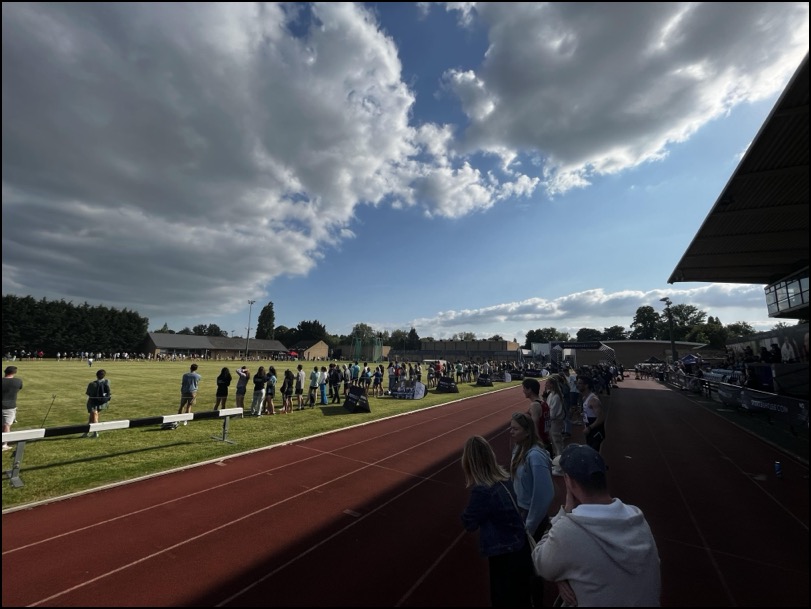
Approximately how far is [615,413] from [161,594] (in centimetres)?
1791

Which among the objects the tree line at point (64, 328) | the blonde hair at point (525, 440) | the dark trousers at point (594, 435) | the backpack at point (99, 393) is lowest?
the dark trousers at point (594, 435)

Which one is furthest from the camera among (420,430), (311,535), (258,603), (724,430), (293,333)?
(293,333)

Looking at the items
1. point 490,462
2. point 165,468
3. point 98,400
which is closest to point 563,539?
point 490,462

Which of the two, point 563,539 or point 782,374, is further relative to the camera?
point 782,374

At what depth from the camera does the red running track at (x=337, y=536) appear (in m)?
4.38

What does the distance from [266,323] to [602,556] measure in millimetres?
117124

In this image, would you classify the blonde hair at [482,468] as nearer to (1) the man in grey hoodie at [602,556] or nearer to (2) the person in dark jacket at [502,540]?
(2) the person in dark jacket at [502,540]

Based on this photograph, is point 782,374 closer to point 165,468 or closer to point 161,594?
point 161,594

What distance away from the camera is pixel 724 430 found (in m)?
13.5

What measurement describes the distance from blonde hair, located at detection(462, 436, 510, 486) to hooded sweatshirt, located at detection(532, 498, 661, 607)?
936 mm

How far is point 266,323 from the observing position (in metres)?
111

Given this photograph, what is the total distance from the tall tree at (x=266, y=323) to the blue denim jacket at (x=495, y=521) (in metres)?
115

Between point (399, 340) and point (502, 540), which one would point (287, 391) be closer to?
point (502, 540)

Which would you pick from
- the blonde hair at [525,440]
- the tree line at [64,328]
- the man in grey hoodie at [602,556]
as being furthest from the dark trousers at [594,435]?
the tree line at [64,328]
